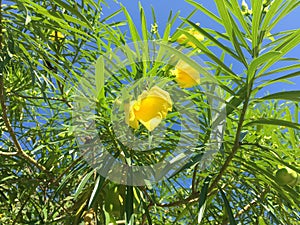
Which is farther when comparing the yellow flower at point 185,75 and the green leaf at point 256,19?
the yellow flower at point 185,75

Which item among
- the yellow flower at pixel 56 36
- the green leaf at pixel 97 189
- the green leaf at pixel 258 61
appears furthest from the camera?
the yellow flower at pixel 56 36

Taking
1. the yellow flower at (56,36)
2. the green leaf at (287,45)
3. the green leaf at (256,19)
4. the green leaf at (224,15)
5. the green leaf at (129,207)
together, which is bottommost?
the green leaf at (129,207)

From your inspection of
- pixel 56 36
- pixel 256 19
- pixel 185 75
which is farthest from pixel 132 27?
pixel 56 36

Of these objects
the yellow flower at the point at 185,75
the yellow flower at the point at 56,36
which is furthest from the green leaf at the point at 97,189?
the yellow flower at the point at 56,36

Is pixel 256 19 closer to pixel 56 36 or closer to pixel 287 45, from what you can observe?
pixel 287 45

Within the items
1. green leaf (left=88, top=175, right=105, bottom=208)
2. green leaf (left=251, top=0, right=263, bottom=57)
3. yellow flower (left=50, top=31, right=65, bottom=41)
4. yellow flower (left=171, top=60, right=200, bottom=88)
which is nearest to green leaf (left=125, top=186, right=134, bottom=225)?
green leaf (left=88, top=175, right=105, bottom=208)

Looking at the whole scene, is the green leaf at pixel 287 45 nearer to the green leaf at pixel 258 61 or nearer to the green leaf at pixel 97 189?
the green leaf at pixel 258 61
